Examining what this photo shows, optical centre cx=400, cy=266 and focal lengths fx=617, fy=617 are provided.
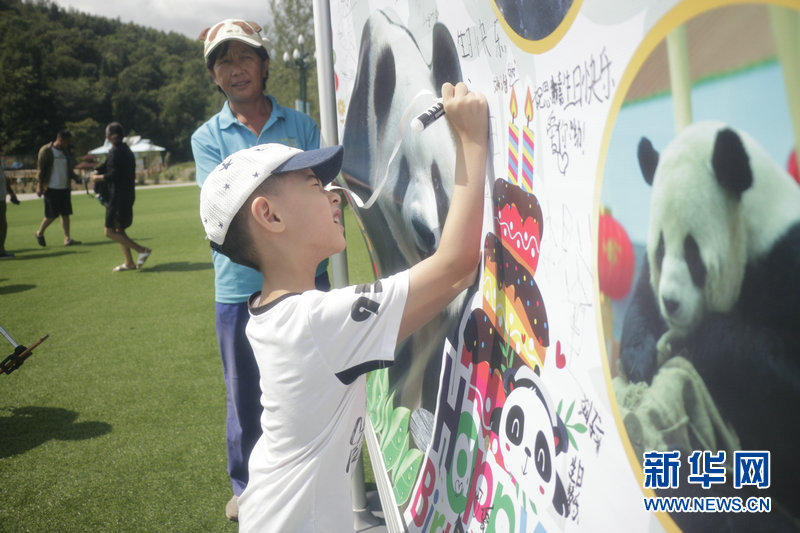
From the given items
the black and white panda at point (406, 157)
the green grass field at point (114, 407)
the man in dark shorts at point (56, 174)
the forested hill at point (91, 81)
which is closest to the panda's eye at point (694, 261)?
the black and white panda at point (406, 157)

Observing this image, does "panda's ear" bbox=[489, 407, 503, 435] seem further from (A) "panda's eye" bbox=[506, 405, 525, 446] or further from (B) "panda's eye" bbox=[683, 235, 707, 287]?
(B) "panda's eye" bbox=[683, 235, 707, 287]

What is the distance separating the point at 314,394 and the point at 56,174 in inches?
425

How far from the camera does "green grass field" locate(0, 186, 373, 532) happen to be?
2.95 meters

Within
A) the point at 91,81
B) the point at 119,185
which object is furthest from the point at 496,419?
the point at 91,81

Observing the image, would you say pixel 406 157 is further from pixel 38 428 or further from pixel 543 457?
pixel 38 428

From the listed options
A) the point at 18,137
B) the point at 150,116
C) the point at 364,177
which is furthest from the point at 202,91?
the point at 364,177

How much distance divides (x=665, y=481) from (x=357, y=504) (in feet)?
7.19

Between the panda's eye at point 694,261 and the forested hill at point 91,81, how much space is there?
6021 cm

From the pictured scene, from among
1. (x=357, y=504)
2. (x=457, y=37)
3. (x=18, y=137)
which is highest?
(x=18, y=137)

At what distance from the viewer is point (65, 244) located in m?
11.5

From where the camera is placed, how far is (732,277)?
57cm

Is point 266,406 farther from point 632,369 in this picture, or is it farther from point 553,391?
point 632,369

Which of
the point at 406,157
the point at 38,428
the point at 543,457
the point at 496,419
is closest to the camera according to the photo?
the point at 543,457

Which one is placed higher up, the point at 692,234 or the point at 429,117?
the point at 429,117
